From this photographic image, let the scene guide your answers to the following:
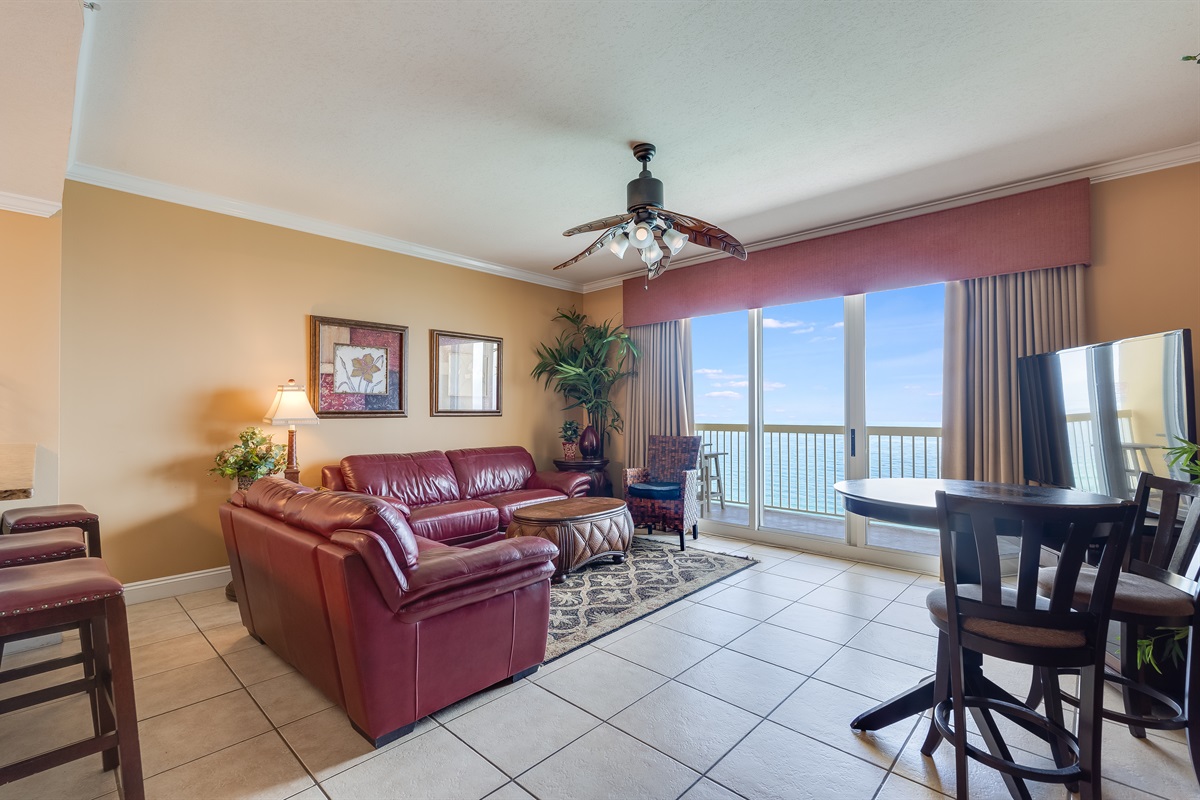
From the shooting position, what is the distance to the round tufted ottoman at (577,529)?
3.79 m

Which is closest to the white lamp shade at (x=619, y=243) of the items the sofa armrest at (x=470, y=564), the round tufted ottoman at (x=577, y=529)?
the sofa armrest at (x=470, y=564)

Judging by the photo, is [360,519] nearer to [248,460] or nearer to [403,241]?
[248,460]

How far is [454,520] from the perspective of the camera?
401 centimetres

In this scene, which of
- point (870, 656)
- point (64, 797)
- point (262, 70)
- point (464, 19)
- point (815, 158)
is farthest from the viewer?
point (815, 158)

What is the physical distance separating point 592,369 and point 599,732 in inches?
160

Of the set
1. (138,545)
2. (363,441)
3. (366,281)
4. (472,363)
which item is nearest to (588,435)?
(472,363)

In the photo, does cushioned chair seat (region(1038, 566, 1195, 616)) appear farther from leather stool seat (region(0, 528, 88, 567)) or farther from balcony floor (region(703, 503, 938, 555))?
leather stool seat (region(0, 528, 88, 567))

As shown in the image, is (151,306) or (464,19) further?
(151,306)

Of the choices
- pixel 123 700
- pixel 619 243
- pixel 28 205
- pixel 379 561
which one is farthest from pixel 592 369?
pixel 123 700

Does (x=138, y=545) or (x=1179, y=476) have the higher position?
(x=1179, y=476)

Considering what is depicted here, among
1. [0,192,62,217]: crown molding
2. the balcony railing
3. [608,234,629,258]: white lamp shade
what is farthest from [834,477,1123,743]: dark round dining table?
[0,192,62,217]: crown molding

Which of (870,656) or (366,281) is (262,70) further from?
(870,656)

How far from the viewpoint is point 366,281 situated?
4574 millimetres

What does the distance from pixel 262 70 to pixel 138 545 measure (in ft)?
10.3
